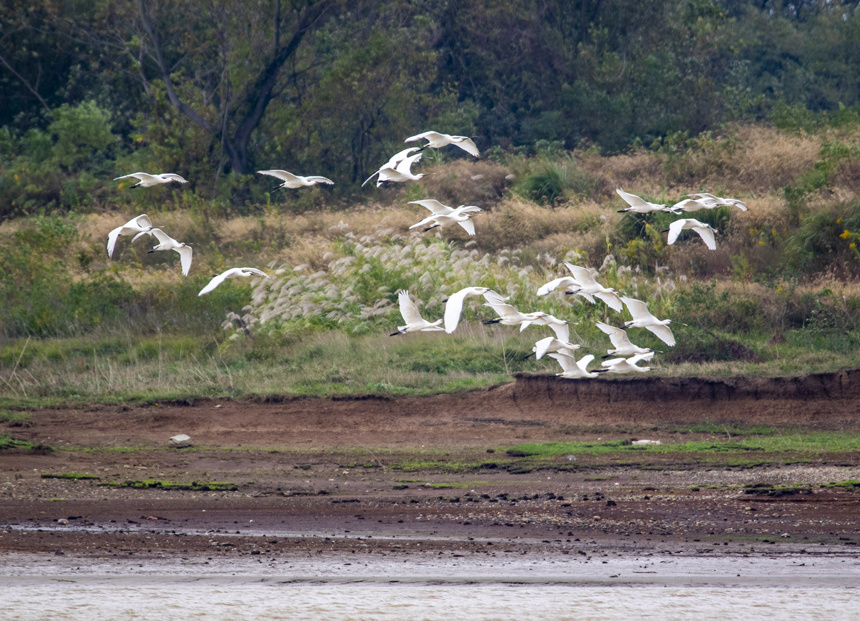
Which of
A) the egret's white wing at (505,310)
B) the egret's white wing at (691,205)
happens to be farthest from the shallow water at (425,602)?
the egret's white wing at (691,205)

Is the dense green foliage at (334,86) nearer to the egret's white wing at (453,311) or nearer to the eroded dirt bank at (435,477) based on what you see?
the eroded dirt bank at (435,477)

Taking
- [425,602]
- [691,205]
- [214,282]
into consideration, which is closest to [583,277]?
[691,205]

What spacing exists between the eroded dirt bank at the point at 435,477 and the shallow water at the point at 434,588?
1.13 ft

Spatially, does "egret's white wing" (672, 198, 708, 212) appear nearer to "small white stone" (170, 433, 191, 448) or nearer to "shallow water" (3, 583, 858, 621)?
"shallow water" (3, 583, 858, 621)

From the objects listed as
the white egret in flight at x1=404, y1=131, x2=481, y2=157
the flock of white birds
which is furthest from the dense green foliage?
the flock of white birds

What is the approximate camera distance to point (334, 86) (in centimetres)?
2955

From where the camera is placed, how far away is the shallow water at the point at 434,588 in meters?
7.29

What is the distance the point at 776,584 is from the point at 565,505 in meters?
2.45

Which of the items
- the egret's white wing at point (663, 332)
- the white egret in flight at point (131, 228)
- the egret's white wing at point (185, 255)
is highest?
the white egret in flight at point (131, 228)

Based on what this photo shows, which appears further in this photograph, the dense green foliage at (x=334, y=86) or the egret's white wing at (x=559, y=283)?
the dense green foliage at (x=334, y=86)

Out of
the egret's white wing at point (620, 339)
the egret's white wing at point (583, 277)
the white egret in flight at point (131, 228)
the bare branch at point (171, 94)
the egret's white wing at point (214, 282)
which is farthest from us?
the bare branch at point (171, 94)

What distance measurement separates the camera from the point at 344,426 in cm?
1391

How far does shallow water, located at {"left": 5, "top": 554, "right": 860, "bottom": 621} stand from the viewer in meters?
7.29

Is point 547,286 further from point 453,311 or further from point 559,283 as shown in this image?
point 453,311
